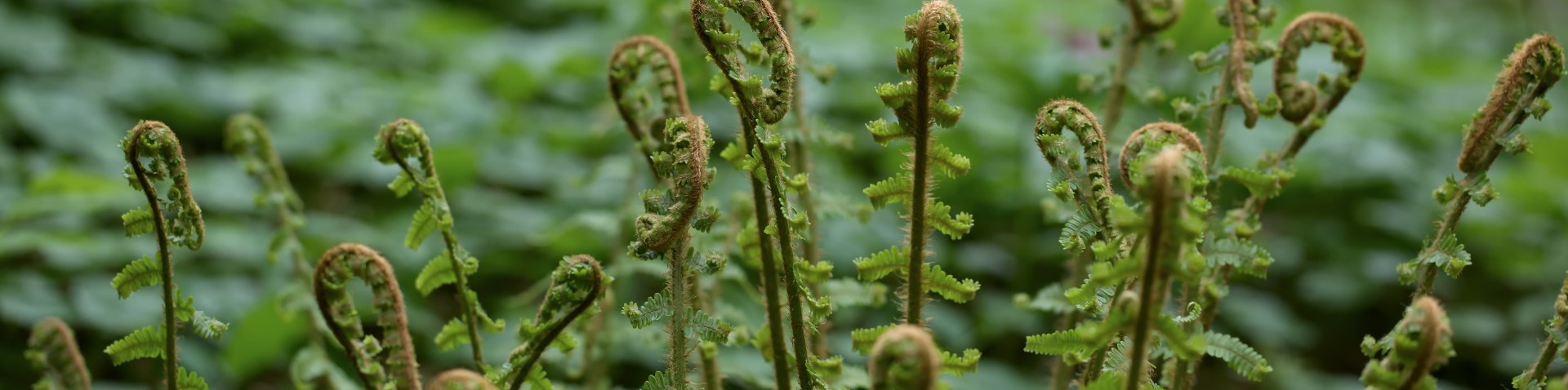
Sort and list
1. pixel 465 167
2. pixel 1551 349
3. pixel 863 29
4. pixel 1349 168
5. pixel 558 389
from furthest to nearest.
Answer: pixel 863 29
pixel 1349 168
pixel 465 167
pixel 558 389
pixel 1551 349

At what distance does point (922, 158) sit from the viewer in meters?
0.81

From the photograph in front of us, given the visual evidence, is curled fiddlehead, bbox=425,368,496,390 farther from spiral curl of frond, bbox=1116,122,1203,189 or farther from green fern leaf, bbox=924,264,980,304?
spiral curl of frond, bbox=1116,122,1203,189

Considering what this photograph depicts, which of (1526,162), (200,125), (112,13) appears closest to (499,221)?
(200,125)

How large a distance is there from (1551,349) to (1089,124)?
0.40 m

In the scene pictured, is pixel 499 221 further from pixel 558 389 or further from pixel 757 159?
pixel 757 159

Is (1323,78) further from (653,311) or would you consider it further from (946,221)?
(653,311)

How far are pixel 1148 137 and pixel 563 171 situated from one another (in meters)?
2.25

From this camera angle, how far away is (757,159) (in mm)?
765

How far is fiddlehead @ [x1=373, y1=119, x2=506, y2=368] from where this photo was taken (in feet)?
2.91

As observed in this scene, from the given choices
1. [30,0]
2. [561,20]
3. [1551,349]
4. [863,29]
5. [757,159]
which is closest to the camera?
[757,159]

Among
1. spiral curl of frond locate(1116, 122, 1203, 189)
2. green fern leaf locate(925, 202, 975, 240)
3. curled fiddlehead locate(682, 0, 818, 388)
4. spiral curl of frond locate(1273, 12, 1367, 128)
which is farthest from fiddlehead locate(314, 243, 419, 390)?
spiral curl of frond locate(1273, 12, 1367, 128)

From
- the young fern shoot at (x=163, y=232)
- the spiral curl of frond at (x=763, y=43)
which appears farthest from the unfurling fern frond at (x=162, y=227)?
the spiral curl of frond at (x=763, y=43)

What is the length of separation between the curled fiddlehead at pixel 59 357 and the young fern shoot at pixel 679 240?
562 mm

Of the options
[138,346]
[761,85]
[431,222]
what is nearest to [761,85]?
[761,85]
